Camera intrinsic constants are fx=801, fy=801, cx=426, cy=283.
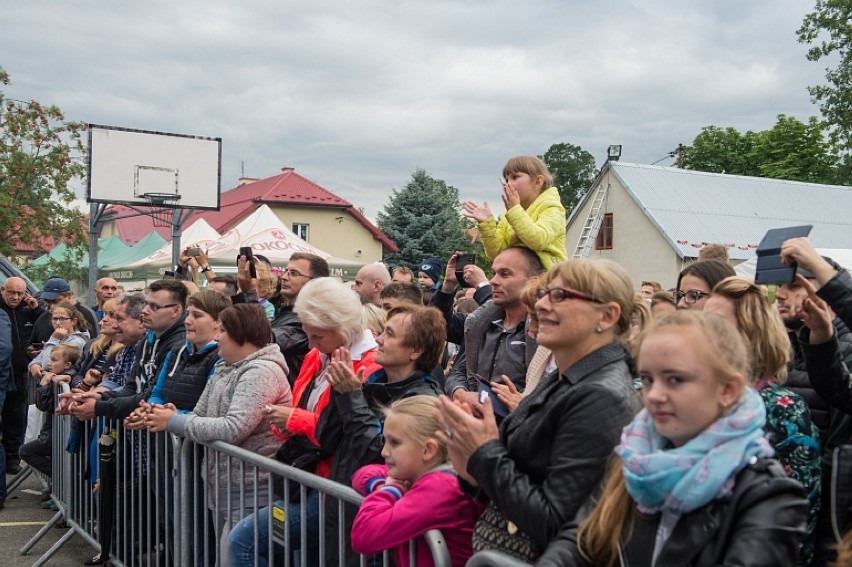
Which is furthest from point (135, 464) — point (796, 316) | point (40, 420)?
point (796, 316)

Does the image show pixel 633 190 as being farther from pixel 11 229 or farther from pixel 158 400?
pixel 158 400

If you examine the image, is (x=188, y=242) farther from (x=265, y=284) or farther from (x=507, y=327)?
(x=507, y=327)

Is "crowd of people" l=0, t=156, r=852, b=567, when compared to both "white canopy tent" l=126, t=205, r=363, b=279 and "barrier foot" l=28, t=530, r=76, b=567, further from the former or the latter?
"white canopy tent" l=126, t=205, r=363, b=279

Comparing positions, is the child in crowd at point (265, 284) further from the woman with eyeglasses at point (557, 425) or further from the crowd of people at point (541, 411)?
the woman with eyeglasses at point (557, 425)

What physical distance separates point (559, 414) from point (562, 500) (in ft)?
0.81

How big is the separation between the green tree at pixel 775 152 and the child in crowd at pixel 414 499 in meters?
38.7

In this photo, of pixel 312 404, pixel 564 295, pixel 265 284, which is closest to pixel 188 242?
pixel 265 284

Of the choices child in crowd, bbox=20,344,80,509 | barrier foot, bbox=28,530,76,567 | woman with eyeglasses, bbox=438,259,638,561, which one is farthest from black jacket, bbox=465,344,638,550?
child in crowd, bbox=20,344,80,509

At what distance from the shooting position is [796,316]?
3.10m

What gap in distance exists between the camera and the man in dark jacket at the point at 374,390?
10.9 feet

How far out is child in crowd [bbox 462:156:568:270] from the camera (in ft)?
13.9

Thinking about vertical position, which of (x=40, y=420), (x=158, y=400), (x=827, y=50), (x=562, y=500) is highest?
(x=827, y=50)

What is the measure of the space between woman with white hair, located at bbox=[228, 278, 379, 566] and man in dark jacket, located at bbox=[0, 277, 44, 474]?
6.16 m

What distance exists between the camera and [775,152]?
134 feet
